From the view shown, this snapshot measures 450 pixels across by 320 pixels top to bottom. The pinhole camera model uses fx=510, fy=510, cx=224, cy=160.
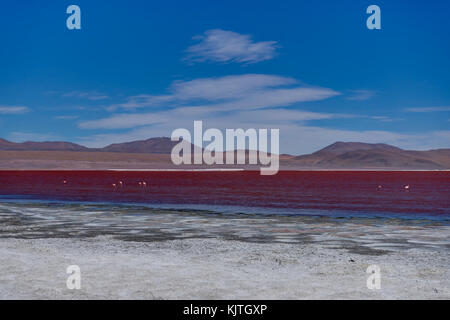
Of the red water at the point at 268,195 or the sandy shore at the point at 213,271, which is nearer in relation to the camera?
the sandy shore at the point at 213,271

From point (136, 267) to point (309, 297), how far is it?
13.7 ft

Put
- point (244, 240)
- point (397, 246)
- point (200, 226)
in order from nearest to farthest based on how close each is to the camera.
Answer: point (397, 246), point (244, 240), point (200, 226)

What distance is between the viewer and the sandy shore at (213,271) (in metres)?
8.87

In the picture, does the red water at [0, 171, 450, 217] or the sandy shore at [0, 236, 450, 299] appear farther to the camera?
the red water at [0, 171, 450, 217]

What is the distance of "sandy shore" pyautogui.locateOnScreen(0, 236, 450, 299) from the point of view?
8.87 metres

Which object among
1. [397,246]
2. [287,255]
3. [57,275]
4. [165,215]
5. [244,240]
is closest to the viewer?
[57,275]

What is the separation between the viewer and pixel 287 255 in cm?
1279

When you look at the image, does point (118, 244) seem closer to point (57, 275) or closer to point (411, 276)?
point (57, 275)

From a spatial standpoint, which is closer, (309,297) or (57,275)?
(309,297)

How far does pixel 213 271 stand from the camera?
10711 mm

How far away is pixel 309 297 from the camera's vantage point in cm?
857

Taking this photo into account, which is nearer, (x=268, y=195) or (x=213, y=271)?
(x=213, y=271)

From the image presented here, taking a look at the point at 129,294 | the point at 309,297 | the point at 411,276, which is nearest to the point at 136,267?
the point at 129,294
